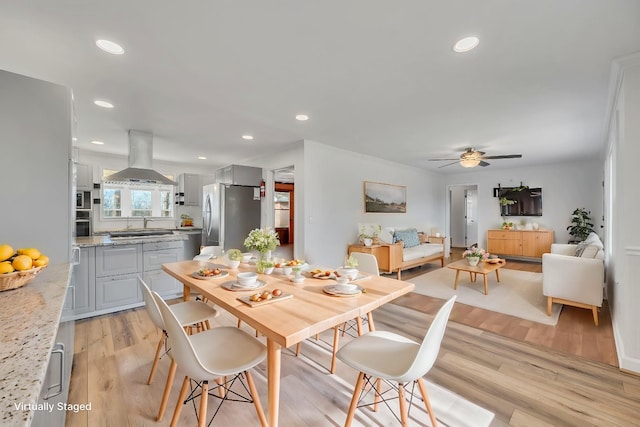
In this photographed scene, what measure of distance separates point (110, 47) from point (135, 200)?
15.8ft

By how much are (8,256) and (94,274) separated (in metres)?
2.28

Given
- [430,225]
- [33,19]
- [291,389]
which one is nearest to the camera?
[33,19]

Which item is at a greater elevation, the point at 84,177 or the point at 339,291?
the point at 84,177

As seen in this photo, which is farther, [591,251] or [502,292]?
[502,292]

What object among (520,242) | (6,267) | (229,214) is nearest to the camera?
(6,267)

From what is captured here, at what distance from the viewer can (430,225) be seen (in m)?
7.82

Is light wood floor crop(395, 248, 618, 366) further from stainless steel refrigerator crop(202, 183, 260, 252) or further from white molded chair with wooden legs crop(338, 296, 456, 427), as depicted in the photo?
stainless steel refrigerator crop(202, 183, 260, 252)

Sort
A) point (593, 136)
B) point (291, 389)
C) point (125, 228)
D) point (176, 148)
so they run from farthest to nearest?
point (125, 228) < point (176, 148) < point (593, 136) < point (291, 389)

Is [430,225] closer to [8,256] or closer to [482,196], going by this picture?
[482,196]

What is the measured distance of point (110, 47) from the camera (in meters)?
1.99

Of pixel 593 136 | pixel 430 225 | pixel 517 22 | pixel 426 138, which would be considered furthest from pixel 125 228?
pixel 593 136

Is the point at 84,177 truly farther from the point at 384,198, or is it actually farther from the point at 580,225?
the point at 580,225

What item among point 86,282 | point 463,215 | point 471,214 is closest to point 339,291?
point 86,282

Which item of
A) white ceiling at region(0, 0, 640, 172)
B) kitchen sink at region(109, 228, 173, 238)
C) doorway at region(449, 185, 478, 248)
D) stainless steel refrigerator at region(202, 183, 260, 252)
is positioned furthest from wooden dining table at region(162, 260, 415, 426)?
doorway at region(449, 185, 478, 248)
